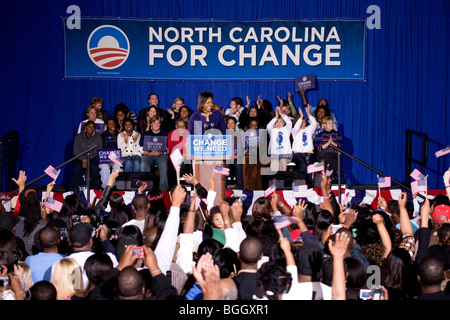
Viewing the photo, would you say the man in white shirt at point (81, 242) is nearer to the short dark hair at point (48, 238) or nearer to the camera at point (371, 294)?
the short dark hair at point (48, 238)

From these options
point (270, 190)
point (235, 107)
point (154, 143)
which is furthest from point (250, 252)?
point (235, 107)

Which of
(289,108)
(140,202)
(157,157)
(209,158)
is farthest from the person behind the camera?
(289,108)

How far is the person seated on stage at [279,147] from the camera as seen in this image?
10648 millimetres

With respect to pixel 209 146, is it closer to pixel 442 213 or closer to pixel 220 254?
pixel 442 213

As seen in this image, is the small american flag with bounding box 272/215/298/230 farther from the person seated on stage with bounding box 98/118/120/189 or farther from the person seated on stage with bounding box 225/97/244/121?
the person seated on stage with bounding box 225/97/244/121

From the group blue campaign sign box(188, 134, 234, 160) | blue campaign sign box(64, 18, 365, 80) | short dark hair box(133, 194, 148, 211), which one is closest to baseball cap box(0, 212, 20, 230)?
short dark hair box(133, 194, 148, 211)

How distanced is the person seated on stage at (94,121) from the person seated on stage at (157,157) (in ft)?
4.40

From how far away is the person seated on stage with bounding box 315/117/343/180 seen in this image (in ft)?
33.4


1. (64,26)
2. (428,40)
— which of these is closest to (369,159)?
(428,40)

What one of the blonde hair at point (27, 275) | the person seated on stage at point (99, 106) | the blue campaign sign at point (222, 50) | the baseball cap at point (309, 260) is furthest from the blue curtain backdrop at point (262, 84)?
the baseball cap at point (309, 260)

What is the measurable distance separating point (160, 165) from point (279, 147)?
213cm

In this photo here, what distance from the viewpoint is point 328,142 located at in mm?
10172

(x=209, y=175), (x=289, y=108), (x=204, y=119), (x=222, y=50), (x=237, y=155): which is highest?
(x=222, y=50)

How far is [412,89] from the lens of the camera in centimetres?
1275
